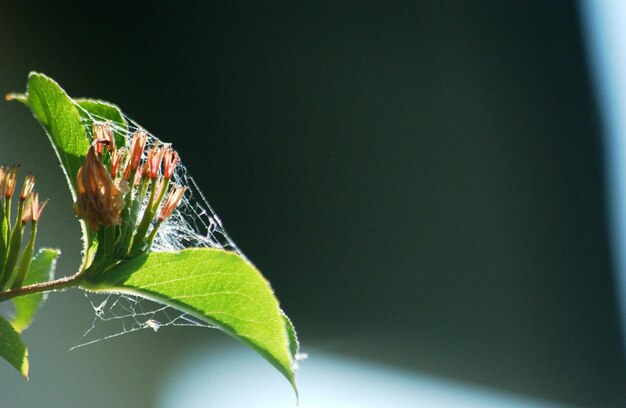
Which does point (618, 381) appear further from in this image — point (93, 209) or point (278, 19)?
point (93, 209)

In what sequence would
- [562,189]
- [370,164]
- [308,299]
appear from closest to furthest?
[308,299] < [370,164] < [562,189]

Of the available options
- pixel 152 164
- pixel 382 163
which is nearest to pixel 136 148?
pixel 152 164

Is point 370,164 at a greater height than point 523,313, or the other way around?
point 370,164

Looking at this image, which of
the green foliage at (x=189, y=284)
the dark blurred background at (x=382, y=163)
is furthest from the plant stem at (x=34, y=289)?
the dark blurred background at (x=382, y=163)

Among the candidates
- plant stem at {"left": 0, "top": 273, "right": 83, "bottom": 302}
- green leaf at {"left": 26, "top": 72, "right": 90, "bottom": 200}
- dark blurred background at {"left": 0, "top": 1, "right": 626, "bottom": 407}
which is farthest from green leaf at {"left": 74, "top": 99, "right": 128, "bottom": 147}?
dark blurred background at {"left": 0, "top": 1, "right": 626, "bottom": 407}

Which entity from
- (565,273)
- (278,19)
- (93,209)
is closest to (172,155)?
(93,209)

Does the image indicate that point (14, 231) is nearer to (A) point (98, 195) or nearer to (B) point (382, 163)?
(A) point (98, 195)

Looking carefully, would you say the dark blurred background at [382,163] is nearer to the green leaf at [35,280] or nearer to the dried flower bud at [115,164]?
the green leaf at [35,280]

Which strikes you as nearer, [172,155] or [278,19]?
[172,155]
